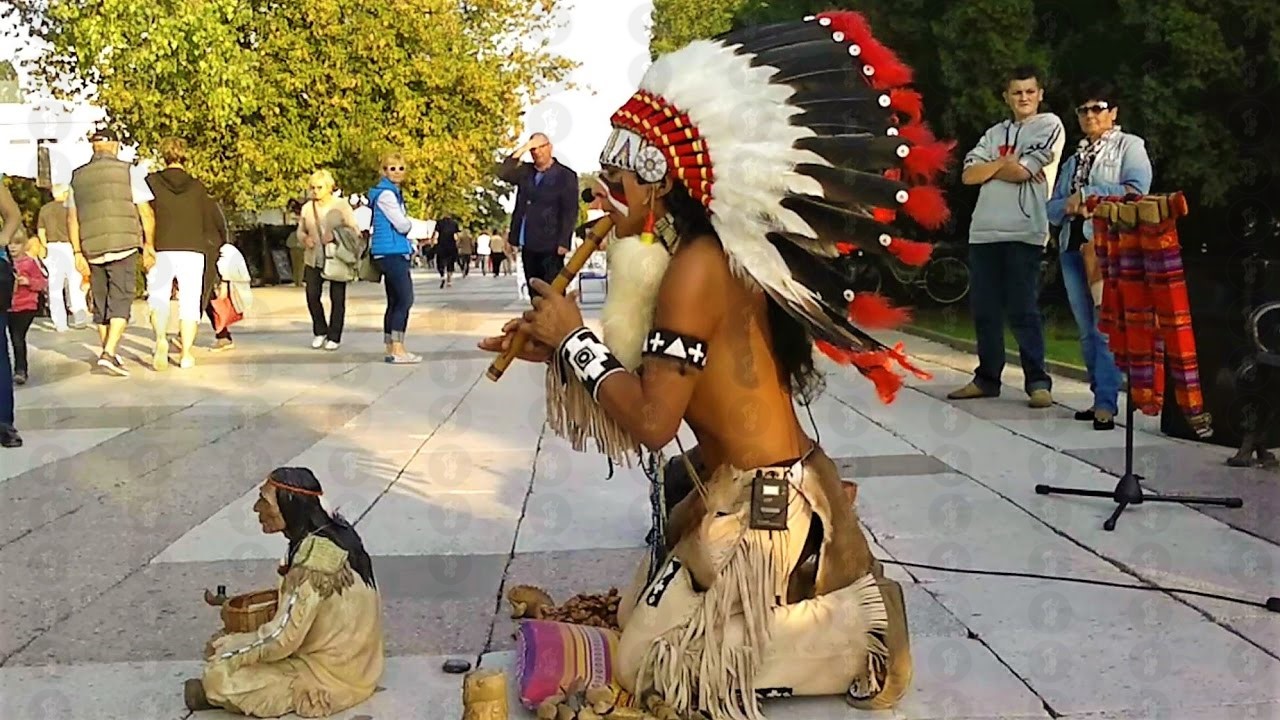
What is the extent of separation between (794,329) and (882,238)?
32 cm

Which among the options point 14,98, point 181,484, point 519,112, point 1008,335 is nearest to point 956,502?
point 181,484

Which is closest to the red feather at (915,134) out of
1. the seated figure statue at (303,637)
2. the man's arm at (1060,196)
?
the seated figure statue at (303,637)

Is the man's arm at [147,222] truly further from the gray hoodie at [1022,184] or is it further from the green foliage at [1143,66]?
the gray hoodie at [1022,184]

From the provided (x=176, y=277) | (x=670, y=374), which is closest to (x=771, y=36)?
(x=670, y=374)

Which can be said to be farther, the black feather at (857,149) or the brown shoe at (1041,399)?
the brown shoe at (1041,399)

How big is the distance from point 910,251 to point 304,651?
5.72 ft

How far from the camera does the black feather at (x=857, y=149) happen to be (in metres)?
2.79

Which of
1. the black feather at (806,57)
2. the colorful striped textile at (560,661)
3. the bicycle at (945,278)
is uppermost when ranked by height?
the black feather at (806,57)

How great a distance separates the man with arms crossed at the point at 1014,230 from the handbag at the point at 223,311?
7003 mm

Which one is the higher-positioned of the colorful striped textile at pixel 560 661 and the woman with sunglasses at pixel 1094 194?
the woman with sunglasses at pixel 1094 194

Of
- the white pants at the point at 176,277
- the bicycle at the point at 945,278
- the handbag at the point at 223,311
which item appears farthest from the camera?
the bicycle at the point at 945,278

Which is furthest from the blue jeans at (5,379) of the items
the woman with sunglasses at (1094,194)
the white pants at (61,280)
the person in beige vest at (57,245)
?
the person in beige vest at (57,245)

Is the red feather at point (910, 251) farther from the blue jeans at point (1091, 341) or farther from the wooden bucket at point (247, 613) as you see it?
the blue jeans at point (1091, 341)

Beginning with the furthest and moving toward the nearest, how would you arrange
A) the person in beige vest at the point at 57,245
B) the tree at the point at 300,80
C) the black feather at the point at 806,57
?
the tree at the point at 300,80
the person in beige vest at the point at 57,245
the black feather at the point at 806,57
